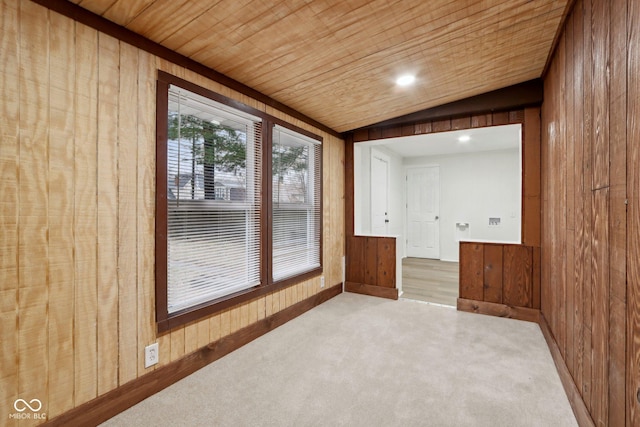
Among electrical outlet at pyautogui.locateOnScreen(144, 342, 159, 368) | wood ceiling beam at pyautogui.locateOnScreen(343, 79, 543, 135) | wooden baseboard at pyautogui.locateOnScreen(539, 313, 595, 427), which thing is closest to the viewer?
wooden baseboard at pyautogui.locateOnScreen(539, 313, 595, 427)

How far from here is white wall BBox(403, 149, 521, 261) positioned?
5660 millimetres

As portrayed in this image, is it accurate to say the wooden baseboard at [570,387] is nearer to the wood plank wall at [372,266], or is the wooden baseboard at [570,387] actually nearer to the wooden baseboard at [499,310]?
the wooden baseboard at [499,310]

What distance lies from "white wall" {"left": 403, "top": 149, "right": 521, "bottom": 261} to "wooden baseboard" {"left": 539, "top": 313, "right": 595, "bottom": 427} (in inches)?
137

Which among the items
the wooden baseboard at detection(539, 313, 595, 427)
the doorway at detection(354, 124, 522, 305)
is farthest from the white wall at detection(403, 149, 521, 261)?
the wooden baseboard at detection(539, 313, 595, 427)

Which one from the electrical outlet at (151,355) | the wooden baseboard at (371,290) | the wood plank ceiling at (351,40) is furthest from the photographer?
the wooden baseboard at (371,290)

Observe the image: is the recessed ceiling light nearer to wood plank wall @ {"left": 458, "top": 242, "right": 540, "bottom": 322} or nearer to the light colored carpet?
wood plank wall @ {"left": 458, "top": 242, "right": 540, "bottom": 322}

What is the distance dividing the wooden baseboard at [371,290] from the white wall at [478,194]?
2900mm

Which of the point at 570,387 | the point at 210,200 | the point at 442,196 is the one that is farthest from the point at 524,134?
the point at 442,196

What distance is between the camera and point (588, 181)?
1505 mm

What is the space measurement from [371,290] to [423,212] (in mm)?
3244

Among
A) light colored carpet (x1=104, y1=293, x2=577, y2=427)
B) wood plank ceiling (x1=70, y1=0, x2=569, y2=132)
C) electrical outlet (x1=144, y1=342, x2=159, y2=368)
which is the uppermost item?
wood plank ceiling (x1=70, y1=0, x2=569, y2=132)

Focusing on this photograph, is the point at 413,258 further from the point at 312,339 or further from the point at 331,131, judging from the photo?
the point at 312,339

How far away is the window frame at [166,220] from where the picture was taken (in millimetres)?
1845

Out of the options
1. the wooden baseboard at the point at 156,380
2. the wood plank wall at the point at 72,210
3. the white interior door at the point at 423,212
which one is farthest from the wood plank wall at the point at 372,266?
the white interior door at the point at 423,212
